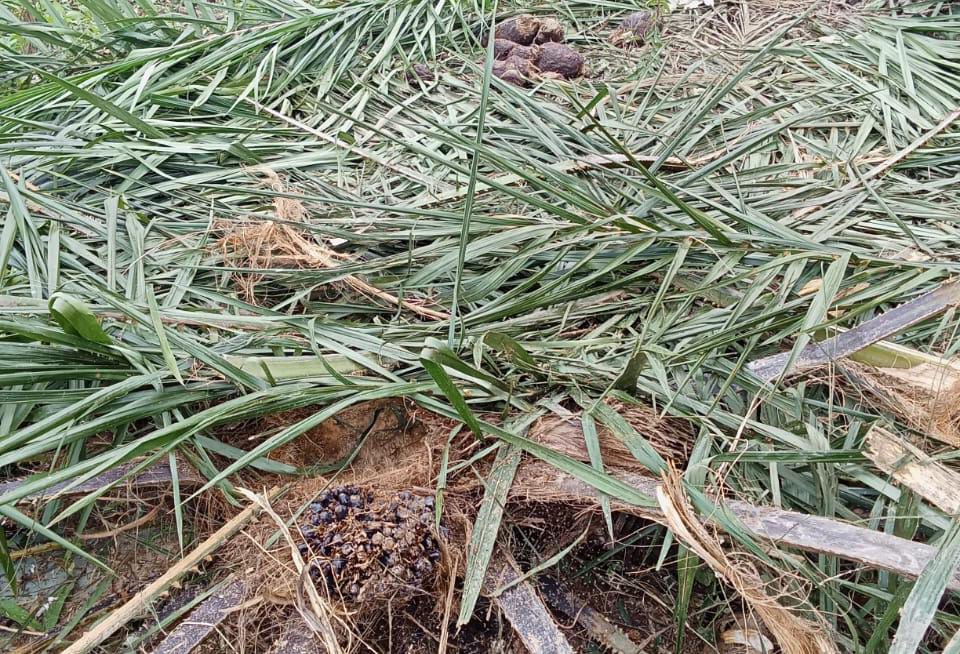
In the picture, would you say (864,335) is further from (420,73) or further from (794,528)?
(420,73)

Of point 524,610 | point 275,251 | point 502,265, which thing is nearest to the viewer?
point 524,610

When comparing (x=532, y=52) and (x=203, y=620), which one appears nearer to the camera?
(x=203, y=620)

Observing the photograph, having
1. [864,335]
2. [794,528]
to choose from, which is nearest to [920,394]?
[864,335]

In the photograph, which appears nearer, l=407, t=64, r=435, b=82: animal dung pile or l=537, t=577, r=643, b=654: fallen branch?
l=537, t=577, r=643, b=654: fallen branch

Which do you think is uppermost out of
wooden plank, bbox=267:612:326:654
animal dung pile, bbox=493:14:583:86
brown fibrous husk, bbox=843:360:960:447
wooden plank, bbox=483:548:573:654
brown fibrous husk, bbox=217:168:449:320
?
animal dung pile, bbox=493:14:583:86

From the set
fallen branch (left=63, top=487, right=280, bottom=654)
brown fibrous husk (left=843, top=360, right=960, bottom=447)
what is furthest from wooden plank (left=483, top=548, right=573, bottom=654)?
brown fibrous husk (left=843, top=360, right=960, bottom=447)

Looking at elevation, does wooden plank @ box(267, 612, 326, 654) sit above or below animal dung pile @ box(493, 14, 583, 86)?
below

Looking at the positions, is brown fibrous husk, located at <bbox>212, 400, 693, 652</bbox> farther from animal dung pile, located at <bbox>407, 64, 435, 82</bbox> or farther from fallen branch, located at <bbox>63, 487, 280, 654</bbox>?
animal dung pile, located at <bbox>407, 64, 435, 82</bbox>

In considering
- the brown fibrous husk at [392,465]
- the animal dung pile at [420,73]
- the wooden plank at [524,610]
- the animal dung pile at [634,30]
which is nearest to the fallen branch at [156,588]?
the brown fibrous husk at [392,465]
